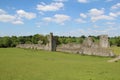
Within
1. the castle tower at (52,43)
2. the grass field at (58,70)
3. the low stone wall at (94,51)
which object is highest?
the castle tower at (52,43)

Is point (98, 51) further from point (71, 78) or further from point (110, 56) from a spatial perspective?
point (71, 78)

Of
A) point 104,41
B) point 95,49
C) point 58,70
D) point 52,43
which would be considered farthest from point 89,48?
point 58,70

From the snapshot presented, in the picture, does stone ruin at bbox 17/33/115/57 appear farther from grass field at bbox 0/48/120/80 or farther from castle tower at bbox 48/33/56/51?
grass field at bbox 0/48/120/80

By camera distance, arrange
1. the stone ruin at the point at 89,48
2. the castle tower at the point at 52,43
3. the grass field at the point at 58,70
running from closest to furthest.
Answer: the grass field at the point at 58,70 → the stone ruin at the point at 89,48 → the castle tower at the point at 52,43

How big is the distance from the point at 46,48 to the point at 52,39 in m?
2.38

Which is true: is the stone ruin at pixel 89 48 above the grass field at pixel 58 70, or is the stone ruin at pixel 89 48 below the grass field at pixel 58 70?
above

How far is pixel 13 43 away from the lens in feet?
244

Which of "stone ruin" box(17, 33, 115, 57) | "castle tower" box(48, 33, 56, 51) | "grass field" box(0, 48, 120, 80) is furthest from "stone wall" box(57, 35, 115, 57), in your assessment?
"grass field" box(0, 48, 120, 80)

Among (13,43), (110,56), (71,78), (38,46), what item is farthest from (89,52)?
(13,43)

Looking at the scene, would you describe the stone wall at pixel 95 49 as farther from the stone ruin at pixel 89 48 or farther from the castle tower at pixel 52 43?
the castle tower at pixel 52 43

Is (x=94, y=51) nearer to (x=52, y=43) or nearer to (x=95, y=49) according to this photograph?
(x=95, y=49)

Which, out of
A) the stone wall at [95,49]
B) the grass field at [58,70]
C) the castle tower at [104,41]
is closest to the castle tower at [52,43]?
the stone wall at [95,49]

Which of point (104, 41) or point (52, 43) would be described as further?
point (52, 43)

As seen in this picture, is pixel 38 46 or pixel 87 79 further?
pixel 38 46
